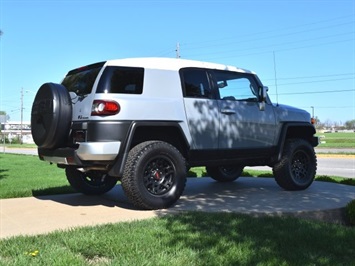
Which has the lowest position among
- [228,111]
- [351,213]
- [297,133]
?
[351,213]

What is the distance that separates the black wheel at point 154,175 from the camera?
5527mm

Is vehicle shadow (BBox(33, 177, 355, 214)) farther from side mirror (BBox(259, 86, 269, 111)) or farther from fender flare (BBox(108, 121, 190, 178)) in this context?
side mirror (BBox(259, 86, 269, 111))

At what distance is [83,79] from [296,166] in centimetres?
428

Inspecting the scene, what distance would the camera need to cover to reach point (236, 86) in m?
7.17

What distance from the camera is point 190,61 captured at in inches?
259

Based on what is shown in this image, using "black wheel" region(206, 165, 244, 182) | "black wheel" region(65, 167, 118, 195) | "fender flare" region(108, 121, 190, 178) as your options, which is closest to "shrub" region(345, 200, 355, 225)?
"fender flare" region(108, 121, 190, 178)

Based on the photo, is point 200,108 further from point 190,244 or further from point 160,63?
point 190,244

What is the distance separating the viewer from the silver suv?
216 inches

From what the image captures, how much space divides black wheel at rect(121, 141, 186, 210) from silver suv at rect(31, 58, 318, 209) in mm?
13

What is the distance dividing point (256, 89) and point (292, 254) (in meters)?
4.27

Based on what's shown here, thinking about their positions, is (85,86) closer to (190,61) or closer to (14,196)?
(190,61)

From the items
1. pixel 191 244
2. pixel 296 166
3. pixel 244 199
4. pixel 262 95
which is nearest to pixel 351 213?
pixel 244 199

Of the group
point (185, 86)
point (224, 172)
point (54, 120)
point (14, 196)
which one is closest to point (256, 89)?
point (185, 86)

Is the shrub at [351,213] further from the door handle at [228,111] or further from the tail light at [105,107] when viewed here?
the tail light at [105,107]
